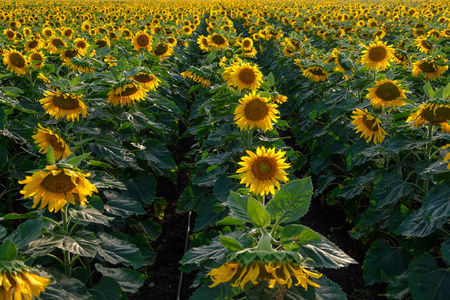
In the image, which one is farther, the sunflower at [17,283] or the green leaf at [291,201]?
the green leaf at [291,201]

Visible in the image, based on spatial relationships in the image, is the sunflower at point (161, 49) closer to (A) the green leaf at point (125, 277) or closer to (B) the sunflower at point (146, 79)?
(B) the sunflower at point (146, 79)

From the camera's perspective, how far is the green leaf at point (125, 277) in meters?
2.65

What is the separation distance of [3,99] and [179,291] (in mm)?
2446

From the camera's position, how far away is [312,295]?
161 centimetres

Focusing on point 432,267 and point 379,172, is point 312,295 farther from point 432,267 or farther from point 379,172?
point 379,172

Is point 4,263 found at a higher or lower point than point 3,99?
lower

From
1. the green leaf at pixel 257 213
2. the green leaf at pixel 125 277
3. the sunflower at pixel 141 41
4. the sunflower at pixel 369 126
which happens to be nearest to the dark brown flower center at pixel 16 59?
the sunflower at pixel 141 41

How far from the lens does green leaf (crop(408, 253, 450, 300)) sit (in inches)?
93.9

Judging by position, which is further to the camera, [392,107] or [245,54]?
[245,54]

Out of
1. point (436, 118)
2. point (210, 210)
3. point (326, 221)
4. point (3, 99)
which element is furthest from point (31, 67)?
point (436, 118)

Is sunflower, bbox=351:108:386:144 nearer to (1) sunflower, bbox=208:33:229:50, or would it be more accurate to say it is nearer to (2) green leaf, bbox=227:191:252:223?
(2) green leaf, bbox=227:191:252:223

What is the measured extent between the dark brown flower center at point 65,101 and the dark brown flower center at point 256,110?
1478 mm

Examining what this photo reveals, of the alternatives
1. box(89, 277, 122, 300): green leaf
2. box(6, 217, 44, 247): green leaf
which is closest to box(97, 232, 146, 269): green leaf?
box(89, 277, 122, 300): green leaf

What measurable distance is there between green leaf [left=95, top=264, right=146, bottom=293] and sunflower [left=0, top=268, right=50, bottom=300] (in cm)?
115
